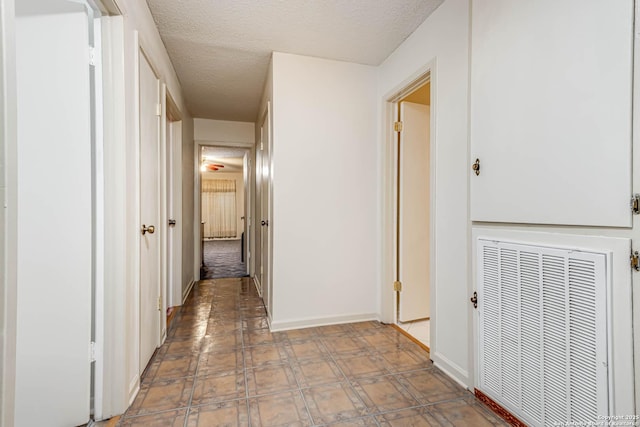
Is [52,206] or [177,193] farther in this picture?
[177,193]

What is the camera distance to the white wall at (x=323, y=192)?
258cm

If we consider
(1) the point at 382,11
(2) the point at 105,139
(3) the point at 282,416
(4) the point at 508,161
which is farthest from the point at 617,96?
(2) the point at 105,139

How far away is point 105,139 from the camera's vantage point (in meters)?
1.46

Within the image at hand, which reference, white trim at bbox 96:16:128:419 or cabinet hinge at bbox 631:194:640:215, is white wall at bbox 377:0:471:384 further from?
white trim at bbox 96:16:128:419

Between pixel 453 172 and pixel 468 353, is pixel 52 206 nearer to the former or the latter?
pixel 453 172

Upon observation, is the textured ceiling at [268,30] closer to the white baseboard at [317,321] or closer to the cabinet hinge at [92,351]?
the cabinet hinge at [92,351]

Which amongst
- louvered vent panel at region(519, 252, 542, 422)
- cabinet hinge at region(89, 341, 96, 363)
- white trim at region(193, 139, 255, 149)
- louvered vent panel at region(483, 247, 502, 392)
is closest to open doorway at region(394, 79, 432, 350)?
louvered vent panel at region(483, 247, 502, 392)

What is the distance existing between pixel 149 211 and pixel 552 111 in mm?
2275

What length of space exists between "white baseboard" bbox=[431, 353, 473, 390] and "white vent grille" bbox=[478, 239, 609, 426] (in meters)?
0.16

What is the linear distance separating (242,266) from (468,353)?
4.46 metres

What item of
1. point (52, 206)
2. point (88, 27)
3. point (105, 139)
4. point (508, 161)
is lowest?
point (52, 206)

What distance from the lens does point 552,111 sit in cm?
121

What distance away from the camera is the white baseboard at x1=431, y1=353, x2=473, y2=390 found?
1.73 metres

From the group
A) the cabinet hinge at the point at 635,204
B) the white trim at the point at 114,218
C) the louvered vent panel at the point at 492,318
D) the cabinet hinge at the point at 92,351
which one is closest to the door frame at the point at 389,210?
the louvered vent panel at the point at 492,318
